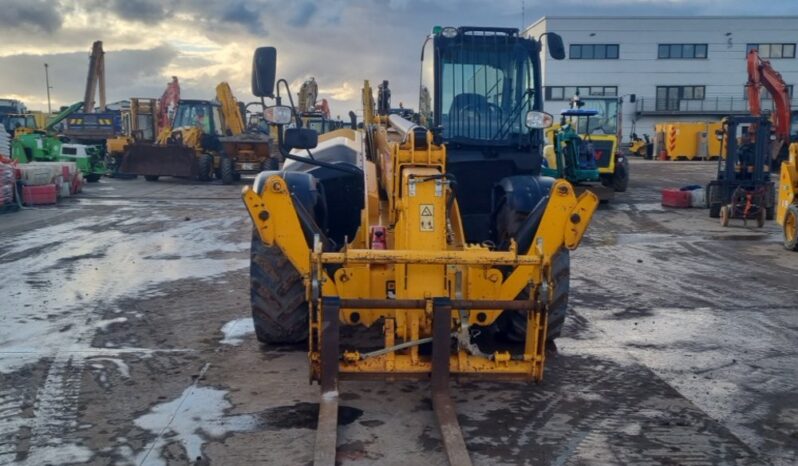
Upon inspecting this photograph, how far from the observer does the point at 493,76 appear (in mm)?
7914

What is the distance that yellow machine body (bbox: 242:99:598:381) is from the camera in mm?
5129

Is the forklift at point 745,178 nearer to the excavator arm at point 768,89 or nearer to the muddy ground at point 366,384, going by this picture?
the excavator arm at point 768,89

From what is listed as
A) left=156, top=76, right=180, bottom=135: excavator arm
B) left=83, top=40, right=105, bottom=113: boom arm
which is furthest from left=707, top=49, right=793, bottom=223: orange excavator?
left=83, top=40, right=105, bottom=113: boom arm

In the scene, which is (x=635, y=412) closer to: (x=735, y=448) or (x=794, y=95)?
(x=735, y=448)

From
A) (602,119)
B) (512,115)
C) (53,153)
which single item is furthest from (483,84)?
(53,153)

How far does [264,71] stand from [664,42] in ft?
167

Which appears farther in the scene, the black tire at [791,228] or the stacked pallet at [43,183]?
the stacked pallet at [43,183]

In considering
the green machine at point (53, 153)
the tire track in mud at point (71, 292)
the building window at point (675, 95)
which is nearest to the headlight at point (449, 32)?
the tire track in mud at point (71, 292)

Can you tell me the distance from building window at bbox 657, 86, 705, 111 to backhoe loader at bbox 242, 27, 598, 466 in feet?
159

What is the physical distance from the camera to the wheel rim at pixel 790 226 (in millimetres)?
12594

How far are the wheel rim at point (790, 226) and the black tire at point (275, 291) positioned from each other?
9.25 m

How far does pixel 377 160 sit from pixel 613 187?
1584cm

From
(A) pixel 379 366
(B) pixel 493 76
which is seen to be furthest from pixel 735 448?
(B) pixel 493 76

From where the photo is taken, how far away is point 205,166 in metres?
26.2
